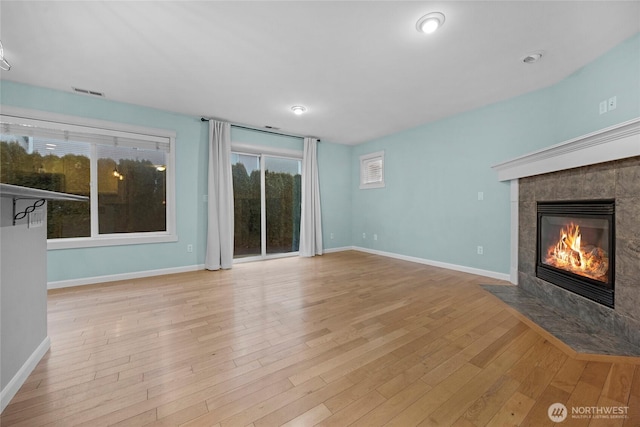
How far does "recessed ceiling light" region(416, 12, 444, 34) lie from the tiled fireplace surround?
1.51 meters

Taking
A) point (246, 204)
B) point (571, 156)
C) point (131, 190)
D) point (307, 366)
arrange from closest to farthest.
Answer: point (307, 366) → point (571, 156) → point (131, 190) → point (246, 204)

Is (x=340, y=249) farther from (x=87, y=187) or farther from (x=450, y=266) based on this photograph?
(x=87, y=187)

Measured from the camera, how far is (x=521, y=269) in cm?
315

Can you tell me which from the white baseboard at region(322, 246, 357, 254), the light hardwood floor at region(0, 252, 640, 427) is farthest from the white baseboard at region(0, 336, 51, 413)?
the white baseboard at region(322, 246, 357, 254)

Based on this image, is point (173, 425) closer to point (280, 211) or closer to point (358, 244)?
point (280, 211)

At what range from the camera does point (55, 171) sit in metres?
3.29

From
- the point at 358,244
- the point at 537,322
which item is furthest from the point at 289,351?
the point at 358,244

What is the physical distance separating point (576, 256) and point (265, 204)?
454 cm

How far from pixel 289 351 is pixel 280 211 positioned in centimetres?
371

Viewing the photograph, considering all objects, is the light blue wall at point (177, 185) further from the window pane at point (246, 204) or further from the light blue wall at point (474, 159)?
the light blue wall at point (474, 159)

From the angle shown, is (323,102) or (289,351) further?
(323,102)

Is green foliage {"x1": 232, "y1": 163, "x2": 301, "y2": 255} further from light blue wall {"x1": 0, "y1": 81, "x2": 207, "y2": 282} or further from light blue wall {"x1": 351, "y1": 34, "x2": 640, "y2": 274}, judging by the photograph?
light blue wall {"x1": 351, "y1": 34, "x2": 640, "y2": 274}

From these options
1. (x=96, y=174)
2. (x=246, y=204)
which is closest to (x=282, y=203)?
(x=246, y=204)

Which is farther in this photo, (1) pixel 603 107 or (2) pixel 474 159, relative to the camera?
(2) pixel 474 159
